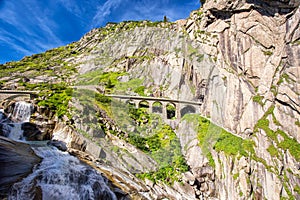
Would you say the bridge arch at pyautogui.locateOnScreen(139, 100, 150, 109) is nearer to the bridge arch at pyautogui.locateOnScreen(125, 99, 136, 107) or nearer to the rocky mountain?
the rocky mountain

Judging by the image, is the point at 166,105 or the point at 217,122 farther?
the point at 166,105

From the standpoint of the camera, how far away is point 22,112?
21.8 meters

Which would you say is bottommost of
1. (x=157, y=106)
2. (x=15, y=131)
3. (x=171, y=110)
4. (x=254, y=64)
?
(x=15, y=131)

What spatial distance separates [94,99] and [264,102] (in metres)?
21.7

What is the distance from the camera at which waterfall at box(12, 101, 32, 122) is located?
2146 centimetres

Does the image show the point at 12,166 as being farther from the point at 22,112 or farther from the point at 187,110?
the point at 187,110

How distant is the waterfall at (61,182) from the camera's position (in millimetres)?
9906

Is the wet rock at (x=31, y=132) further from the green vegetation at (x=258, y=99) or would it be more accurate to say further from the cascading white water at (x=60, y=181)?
the green vegetation at (x=258, y=99)

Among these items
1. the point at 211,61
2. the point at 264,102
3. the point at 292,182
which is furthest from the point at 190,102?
the point at 292,182

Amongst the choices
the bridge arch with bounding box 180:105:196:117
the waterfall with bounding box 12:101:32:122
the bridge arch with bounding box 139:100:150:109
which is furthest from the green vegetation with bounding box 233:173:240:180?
the waterfall with bounding box 12:101:32:122

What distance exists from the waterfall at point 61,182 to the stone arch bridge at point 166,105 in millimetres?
18303

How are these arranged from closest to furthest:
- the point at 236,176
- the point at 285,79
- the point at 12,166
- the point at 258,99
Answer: the point at 12,166, the point at 236,176, the point at 285,79, the point at 258,99

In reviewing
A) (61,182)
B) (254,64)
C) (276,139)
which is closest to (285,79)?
(254,64)

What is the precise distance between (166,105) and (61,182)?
80.9 ft
